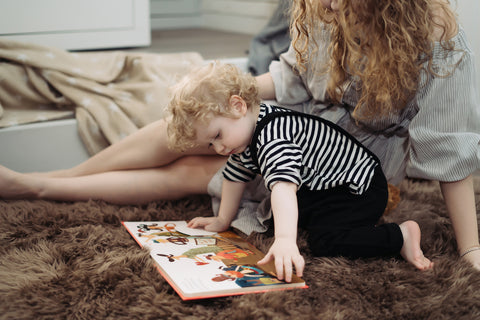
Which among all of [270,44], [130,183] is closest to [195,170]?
[130,183]

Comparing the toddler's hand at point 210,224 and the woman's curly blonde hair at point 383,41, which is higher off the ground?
the woman's curly blonde hair at point 383,41

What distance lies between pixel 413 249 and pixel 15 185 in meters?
0.87

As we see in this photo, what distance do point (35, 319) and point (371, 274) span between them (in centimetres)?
56

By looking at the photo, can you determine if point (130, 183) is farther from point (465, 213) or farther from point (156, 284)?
point (465, 213)

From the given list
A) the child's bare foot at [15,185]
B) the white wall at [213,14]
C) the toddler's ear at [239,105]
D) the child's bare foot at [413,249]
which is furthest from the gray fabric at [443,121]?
the white wall at [213,14]

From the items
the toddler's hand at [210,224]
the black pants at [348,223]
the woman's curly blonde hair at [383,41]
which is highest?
the woman's curly blonde hair at [383,41]

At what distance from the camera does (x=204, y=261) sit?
0.92 meters

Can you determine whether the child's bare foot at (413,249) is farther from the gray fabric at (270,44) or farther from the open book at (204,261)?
the gray fabric at (270,44)

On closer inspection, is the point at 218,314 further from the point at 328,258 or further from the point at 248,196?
the point at 248,196

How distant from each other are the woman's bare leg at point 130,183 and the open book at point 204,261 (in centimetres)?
13

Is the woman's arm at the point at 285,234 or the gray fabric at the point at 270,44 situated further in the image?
the gray fabric at the point at 270,44

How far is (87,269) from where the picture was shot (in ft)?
3.00

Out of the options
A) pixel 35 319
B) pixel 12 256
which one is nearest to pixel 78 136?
pixel 12 256

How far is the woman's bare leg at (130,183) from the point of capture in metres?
1.22
